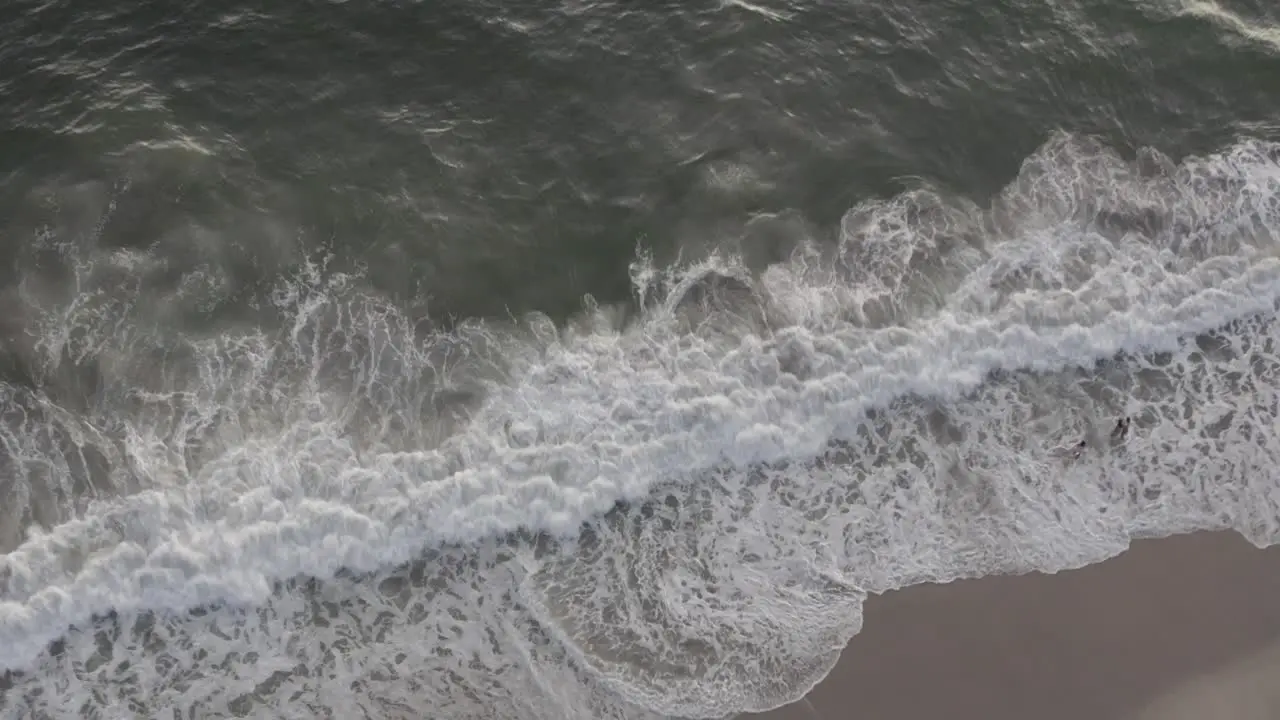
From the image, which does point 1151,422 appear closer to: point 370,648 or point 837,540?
point 837,540

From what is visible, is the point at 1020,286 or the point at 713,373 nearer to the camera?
the point at 713,373

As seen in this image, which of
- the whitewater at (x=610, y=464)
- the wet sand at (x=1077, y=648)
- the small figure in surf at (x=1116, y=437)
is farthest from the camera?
the small figure in surf at (x=1116, y=437)

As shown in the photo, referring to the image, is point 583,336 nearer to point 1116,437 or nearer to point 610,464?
point 610,464

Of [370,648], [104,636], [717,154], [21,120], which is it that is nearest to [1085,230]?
[717,154]

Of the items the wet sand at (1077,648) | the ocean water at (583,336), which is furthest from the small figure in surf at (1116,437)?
the wet sand at (1077,648)

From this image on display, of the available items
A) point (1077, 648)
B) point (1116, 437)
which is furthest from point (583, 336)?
point (1116, 437)

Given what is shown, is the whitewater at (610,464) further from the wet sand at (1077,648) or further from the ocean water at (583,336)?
the wet sand at (1077,648)
